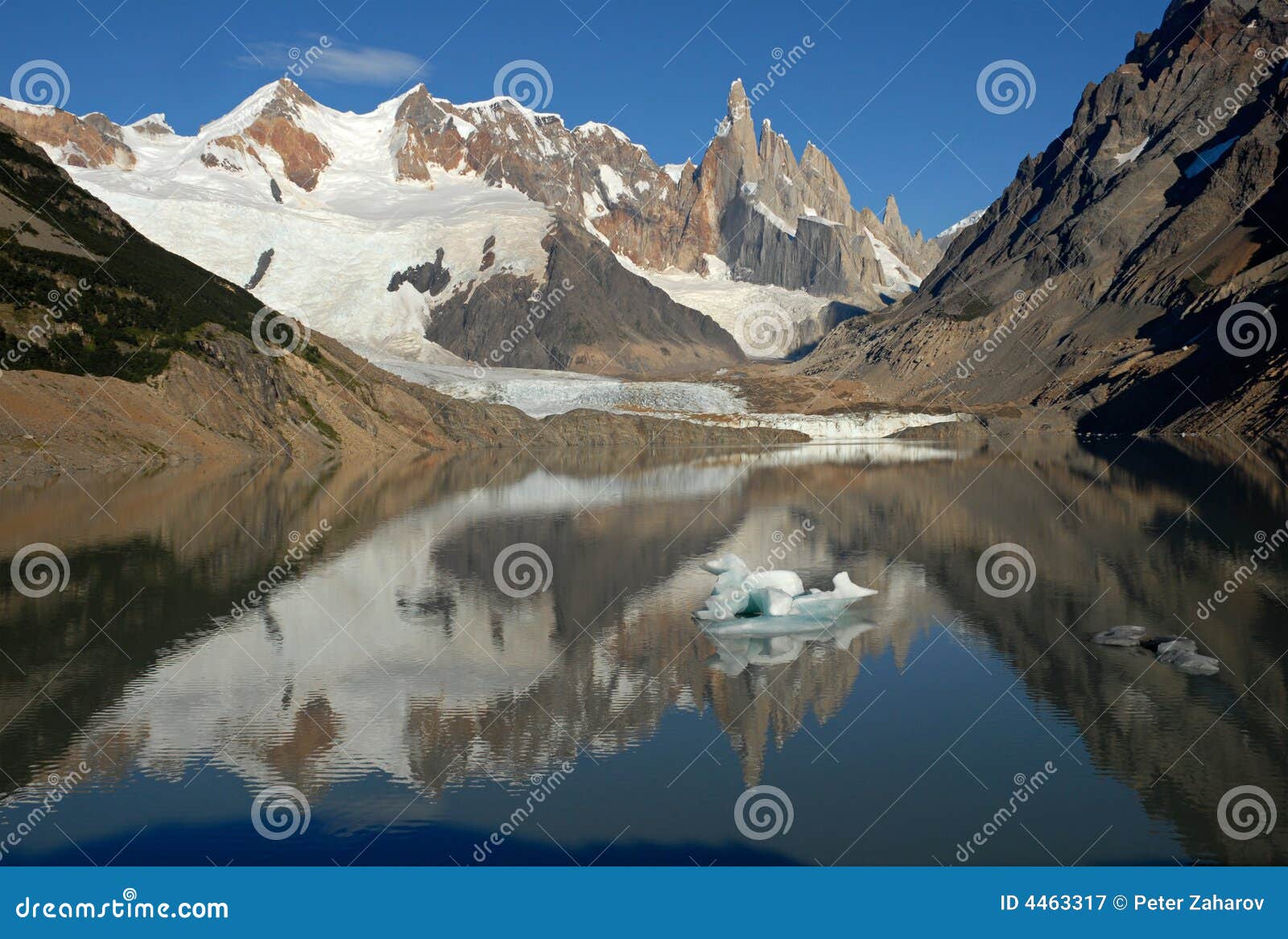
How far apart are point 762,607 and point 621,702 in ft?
29.6

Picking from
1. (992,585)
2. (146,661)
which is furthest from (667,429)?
(146,661)

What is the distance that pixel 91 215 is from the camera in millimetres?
131250

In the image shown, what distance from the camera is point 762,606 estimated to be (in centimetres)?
3241

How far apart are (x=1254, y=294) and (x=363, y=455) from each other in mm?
128206

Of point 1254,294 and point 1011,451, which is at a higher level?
point 1254,294

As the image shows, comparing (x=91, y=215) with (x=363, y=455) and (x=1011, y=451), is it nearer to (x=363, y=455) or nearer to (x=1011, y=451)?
(x=363, y=455)

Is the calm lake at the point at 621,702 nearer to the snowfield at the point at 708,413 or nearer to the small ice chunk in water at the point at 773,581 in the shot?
the small ice chunk in water at the point at 773,581

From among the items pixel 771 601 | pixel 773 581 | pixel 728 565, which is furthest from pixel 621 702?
pixel 728 565

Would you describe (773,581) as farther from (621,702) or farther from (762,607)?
(621,702)

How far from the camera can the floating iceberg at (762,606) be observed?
31109mm

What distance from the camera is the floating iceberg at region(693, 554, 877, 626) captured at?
102 ft

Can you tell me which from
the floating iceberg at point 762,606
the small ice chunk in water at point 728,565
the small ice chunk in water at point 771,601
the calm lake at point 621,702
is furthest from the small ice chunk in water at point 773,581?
the calm lake at point 621,702

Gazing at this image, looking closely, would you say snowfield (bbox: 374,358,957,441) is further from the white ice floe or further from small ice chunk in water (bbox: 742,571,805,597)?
small ice chunk in water (bbox: 742,571,805,597)

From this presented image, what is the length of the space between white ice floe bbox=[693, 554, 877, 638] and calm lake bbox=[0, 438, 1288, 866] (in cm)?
69
